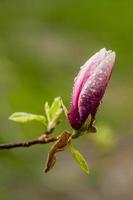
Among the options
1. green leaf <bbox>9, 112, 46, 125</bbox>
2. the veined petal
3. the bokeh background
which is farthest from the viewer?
the bokeh background

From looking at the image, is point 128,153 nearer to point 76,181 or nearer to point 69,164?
point 69,164

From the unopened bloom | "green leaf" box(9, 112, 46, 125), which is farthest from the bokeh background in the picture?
the unopened bloom

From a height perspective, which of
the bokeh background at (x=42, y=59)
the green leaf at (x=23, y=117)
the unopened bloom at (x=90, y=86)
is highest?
the unopened bloom at (x=90, y=86)

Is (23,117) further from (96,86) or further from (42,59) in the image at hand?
(42,59)

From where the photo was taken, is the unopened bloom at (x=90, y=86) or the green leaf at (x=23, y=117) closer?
the unopened bloom at (x=90, y=86)

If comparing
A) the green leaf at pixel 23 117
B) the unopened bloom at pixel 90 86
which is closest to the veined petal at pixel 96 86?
the unopened bloom at pixel 90 86

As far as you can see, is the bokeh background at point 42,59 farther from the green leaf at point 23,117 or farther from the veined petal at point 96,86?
the veined petal at point 96,86

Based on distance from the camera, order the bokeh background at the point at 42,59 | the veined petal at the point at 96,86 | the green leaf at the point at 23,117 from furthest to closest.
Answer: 1. the bokeh background at the point at 42,59
2. the green leaf at the point at 23,117
3. the veined petal at the point at 96,86

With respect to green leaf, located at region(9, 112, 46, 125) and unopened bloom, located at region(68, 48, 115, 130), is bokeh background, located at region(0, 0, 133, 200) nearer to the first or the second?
green leaf, located at region(9, 112, 46, 125)

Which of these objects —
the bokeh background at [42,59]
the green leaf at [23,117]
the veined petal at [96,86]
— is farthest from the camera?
the bokeh background at [42,59]
